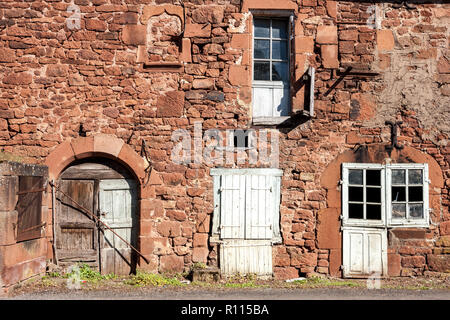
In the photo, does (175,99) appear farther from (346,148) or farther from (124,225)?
(346,148)

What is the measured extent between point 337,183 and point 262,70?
2313 mm

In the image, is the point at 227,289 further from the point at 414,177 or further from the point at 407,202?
the point at 414,177

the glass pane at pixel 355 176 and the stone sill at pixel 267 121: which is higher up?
the stone sill at pixel 267 121

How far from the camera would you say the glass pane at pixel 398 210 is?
321 inches

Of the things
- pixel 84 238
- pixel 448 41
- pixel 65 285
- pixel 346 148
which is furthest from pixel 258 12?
pixel 65 285

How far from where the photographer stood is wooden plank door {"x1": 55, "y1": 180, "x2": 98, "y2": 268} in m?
7.99

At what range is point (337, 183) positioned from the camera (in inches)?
320

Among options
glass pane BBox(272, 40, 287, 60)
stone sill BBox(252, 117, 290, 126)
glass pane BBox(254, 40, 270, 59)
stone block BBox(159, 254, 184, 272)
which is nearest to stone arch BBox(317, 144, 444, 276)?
stone sill BBox(252, 117, 290, 126)

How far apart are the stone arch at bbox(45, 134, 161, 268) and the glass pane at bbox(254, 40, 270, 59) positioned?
8.79 feet

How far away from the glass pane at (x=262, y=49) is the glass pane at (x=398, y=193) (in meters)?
3.13

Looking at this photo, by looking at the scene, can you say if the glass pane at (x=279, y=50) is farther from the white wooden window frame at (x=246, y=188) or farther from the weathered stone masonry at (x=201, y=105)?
the white wooden window frame at (x=246, y=188)

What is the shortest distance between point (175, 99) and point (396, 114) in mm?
3730

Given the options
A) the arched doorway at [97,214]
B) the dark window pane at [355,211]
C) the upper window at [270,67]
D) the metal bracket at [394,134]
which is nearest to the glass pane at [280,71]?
the upper window at [270,67]

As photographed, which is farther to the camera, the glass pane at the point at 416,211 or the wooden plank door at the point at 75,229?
the glass pane at the point at 416,211
